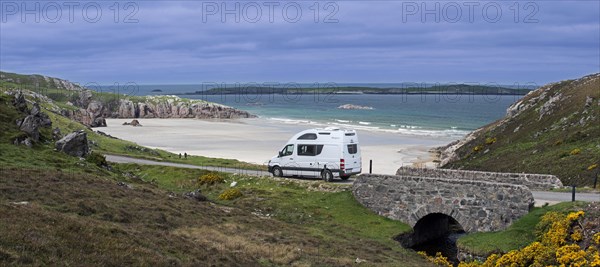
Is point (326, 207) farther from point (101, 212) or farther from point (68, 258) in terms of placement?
point (68, 258)

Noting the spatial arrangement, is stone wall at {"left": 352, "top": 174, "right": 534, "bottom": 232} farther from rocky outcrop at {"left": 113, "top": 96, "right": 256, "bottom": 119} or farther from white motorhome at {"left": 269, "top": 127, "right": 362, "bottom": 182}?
rocky outcrop at {"left": 113, "top": 96, "right": 256, "bottom": 119}

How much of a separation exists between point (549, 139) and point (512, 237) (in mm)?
27806

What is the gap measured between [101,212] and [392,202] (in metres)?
14.6

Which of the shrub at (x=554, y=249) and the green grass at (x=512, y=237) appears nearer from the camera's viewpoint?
the shrub at (x=554, y=249)

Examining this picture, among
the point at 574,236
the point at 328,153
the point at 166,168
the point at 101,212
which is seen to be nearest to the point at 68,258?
the point at 101,212

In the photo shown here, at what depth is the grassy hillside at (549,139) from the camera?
4022cm

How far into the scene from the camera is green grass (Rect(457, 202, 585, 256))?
77.0 ft

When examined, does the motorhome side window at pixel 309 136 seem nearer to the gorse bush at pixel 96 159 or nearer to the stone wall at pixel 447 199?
the stone wall at pixel 447 199

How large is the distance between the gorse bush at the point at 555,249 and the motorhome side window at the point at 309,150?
12.7 meters

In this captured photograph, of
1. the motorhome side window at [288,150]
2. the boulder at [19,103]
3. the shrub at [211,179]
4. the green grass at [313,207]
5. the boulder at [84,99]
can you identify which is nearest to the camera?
the green grass at [313,207]

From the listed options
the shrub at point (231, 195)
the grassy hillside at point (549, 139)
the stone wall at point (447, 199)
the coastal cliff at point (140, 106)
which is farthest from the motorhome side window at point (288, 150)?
the coastal cliff at point (140, 106)

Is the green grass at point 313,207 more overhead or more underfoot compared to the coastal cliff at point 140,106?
more underfoot

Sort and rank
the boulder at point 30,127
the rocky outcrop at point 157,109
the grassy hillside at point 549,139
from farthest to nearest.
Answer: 1. the rocky outcrop at point 157,109
2. the grassy hillside at point 549,139
3. the boulder at point 30,127

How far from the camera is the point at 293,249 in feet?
71.6
